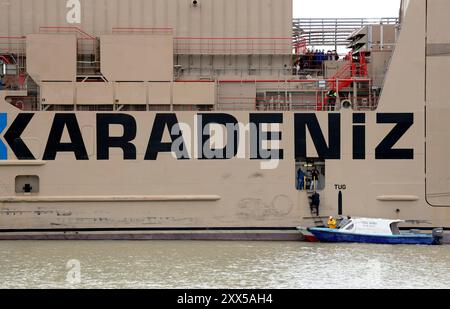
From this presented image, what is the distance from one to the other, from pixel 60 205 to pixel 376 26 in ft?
26.4

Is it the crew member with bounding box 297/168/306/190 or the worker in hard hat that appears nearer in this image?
the worker in hard hat

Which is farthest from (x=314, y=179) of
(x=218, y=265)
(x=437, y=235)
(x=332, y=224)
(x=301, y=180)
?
(x=218, y=265)

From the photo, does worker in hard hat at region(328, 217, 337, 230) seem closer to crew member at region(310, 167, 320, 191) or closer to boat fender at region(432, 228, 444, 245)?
crew member at region(310, 167, 320, 191)

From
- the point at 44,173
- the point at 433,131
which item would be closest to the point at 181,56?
the point at 44,173

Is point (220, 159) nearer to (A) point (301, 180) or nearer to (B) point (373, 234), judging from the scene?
(A) point (301, 180)

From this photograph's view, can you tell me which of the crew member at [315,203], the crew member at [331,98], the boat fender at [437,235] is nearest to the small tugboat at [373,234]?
the boat fender at [437,235]

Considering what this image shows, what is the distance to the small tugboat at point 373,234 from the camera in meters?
20.7

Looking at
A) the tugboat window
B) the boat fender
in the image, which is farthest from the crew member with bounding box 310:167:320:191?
the boat fender

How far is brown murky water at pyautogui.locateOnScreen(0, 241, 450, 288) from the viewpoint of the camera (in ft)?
51.9

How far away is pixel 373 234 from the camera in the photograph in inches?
824

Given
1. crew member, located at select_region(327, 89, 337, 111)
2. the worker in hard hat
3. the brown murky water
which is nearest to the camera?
the brown murky water

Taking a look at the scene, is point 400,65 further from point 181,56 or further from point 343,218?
point 181,56

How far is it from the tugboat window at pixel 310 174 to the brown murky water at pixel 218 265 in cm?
133

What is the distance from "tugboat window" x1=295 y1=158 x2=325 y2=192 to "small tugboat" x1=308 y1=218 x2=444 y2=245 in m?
1.03
